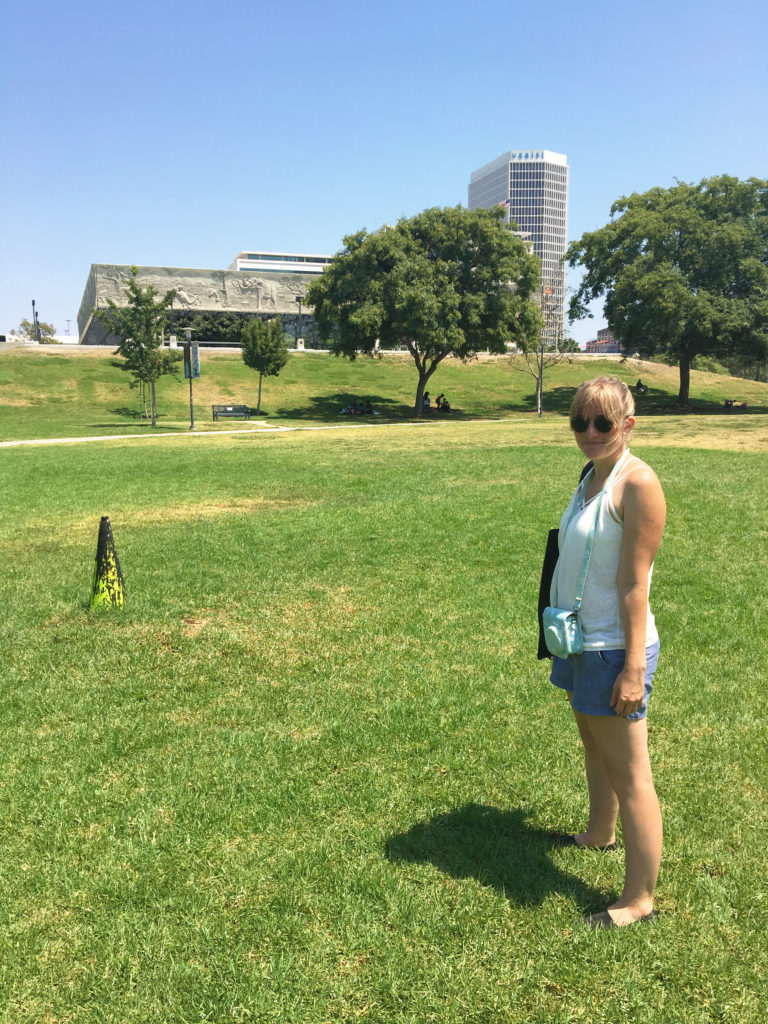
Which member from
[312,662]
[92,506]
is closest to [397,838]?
[312,662]

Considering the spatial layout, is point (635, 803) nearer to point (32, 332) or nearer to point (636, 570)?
point (636, 570)

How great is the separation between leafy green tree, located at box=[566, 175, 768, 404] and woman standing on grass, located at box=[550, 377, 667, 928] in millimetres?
40539

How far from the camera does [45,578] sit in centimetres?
772

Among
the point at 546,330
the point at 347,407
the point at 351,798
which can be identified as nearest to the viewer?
the point at 351,798

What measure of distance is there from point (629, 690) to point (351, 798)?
1688 mm

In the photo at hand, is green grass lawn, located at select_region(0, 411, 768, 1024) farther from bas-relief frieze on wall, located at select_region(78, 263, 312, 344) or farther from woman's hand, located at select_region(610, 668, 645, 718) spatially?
bas-relief frieze on wall, located at select_region(78, 263, 312, 344)

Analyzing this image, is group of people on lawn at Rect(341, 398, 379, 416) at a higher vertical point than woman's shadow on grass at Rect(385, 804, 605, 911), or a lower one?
higher

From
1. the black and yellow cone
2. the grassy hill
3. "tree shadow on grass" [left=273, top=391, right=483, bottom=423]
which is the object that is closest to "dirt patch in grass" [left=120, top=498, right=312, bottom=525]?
the black and yellow cone

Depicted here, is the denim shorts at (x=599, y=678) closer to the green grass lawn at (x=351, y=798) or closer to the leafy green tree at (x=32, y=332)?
the green grass lawn at (x=351, y=798)

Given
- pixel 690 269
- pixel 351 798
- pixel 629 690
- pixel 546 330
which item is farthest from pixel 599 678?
pixel 546 330

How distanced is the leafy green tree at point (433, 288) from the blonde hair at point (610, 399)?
36818 mm

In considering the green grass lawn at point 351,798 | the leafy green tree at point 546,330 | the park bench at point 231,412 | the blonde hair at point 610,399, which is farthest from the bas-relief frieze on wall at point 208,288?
the blonde hair at point 610,399

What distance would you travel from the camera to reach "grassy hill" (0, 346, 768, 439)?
125ft

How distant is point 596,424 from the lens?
253 centimetres
